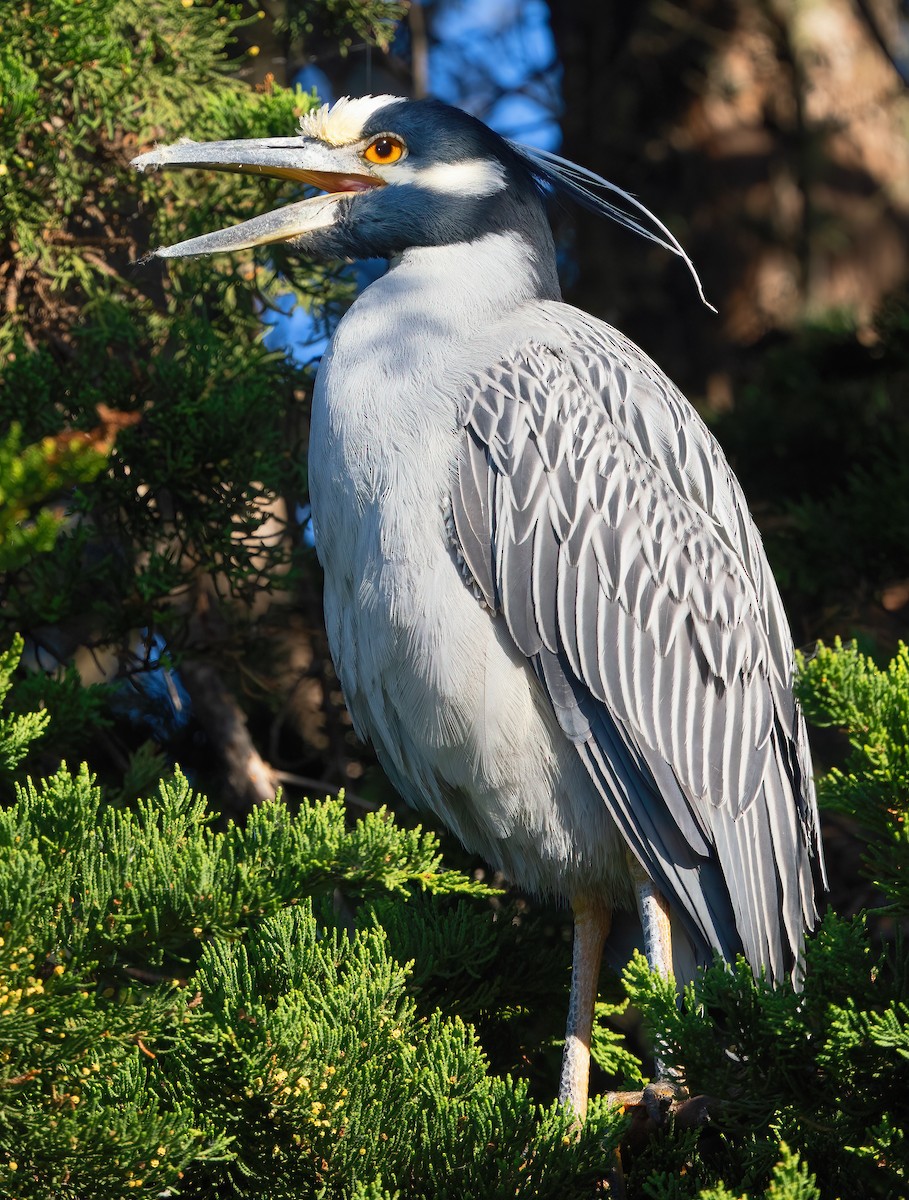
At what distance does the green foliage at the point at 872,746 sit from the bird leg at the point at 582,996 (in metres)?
1.07

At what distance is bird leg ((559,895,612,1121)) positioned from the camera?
2855 millimetres

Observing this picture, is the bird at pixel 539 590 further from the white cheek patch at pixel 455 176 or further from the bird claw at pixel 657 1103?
the bird claw at pixel 657 1103

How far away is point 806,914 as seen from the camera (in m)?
3.11

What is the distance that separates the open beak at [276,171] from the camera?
329 cm

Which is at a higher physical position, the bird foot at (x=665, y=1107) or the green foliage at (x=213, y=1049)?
the green foliage at (x=213, y=1049)

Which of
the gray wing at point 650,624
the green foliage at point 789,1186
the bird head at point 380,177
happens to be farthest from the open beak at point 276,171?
the green foliage at point 789,1186

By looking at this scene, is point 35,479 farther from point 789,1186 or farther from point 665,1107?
point 665,1107

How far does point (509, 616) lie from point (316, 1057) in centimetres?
116

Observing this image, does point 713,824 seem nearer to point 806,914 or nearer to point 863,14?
point 806,914

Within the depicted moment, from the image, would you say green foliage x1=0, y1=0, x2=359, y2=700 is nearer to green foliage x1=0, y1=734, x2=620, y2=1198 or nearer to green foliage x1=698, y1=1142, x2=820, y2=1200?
green foliage x1=0, y1=734, x2=620, y2=1198

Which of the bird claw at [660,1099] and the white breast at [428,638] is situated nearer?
the bird claw at [660,1099]

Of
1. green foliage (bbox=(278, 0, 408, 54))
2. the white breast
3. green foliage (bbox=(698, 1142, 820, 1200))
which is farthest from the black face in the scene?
green foliage (bbox=(698, 1142, 820, 1200))

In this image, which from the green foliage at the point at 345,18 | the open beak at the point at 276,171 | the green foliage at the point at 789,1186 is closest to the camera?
the green foliage at the point at 789,1186

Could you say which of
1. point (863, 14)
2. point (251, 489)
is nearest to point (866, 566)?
point (251, 489)
